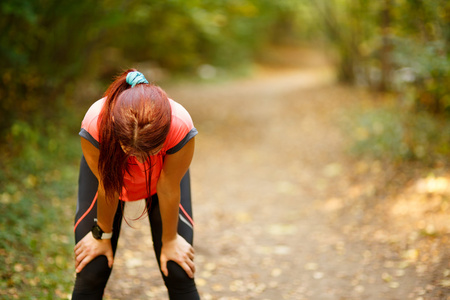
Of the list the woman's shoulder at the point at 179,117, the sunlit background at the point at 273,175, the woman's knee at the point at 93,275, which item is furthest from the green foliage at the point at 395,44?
the woman's knee at the point at 93,275

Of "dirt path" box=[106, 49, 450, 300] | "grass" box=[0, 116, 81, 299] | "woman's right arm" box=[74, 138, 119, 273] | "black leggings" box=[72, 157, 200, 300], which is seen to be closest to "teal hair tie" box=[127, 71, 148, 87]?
"woman's right arm" box=[74, 138, 119, 273]

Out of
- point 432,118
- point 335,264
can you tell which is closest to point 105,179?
point 335,264

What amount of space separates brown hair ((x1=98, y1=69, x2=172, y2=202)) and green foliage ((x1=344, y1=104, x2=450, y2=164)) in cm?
467

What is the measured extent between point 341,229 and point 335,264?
2.93ft

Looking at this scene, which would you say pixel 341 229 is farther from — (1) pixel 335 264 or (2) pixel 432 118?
(2) pixel 432 118

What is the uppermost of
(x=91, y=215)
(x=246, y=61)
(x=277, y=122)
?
(x=246, y=61)

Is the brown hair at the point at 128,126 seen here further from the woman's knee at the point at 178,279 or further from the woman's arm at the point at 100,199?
the woman's knee at the point at 178,279

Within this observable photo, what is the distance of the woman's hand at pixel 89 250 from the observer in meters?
2.18

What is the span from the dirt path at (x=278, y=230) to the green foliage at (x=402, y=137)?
1.63ft

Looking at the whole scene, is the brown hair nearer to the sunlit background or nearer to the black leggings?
the black leggings

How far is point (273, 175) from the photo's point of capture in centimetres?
739

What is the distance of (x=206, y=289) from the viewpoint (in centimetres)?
376

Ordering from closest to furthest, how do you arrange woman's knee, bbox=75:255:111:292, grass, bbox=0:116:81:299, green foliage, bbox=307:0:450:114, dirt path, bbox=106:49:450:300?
woman's knee, bbox=75:255:111:292 < grass, bbox=0:116:81:299 < dirt path, bbox=106:49:450:300 < green foliage, bbox=307:0:450:114

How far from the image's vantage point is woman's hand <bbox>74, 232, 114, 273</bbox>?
218 centimetres
